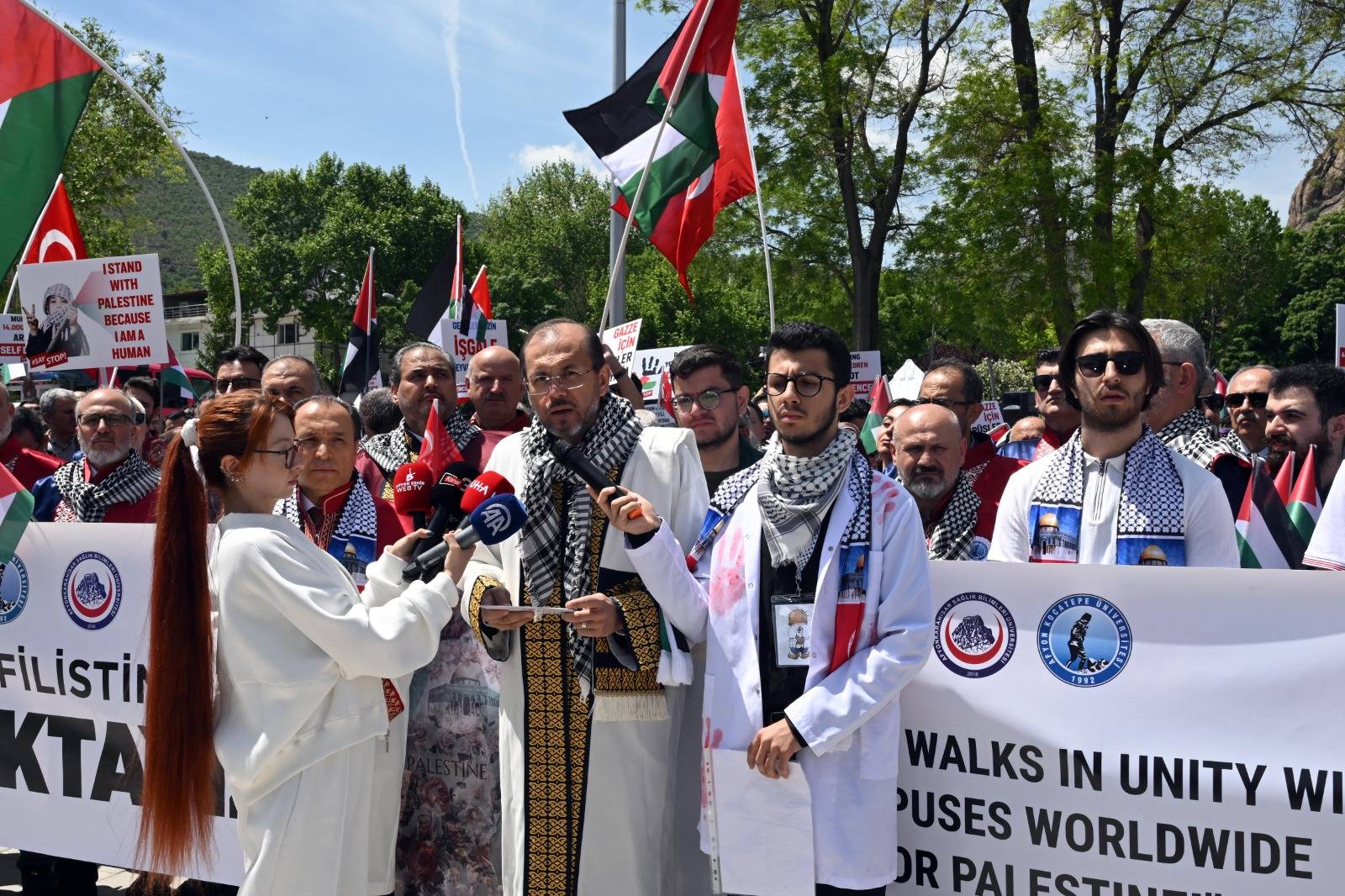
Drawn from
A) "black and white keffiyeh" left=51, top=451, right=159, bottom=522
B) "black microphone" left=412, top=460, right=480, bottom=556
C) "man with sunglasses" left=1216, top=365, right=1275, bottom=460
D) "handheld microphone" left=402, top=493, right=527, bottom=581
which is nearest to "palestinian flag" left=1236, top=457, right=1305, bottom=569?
"man with sunglasses" left=1216, top=365, right=1275, bottom=460

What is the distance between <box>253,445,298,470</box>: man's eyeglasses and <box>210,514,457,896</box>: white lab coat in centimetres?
15

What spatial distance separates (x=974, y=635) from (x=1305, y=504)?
54.2 inches

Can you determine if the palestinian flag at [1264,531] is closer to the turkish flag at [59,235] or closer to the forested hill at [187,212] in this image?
the turkish flag at [59,235]

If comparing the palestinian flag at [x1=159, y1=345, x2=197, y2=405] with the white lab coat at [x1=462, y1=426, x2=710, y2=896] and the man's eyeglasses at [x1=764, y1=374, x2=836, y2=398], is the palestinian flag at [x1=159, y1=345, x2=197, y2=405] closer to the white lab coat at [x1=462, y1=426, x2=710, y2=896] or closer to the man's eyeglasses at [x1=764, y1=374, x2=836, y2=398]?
the white lab coat at [x1=462, y1=426, x2=710, y2=896]

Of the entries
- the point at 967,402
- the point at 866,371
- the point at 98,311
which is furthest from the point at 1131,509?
the point at 866,371

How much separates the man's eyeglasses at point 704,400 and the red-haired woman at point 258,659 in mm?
1827

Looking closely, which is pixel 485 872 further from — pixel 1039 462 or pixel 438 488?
pixel 1039 462

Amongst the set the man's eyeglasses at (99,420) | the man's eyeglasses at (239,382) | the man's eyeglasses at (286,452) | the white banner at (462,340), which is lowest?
the man's eyeglasses at (286,452)

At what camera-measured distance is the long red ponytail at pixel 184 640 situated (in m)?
3.03

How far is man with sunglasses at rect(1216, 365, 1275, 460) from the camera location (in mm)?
5039

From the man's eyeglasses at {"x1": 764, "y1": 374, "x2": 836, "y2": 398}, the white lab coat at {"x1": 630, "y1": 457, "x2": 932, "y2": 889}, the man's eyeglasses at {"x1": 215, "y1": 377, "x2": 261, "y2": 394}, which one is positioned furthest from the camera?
the man's eyeglasses at {"x1": 215, "y1": 377, "x2": 261, "y2": 394}

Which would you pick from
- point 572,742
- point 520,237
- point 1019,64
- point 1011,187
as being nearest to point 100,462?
point 572,742

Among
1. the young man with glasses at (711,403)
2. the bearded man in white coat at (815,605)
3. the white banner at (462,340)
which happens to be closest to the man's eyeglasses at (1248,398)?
the young man with glasses at (711,403)

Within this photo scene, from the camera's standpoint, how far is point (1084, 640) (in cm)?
330
